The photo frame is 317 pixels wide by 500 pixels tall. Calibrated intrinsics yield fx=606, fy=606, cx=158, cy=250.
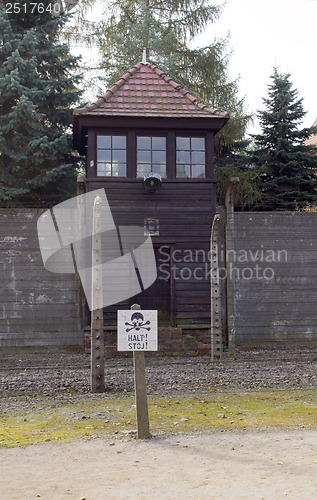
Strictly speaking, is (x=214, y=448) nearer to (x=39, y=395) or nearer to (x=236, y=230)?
(x=39, y=395)

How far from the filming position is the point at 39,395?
28.5 feet

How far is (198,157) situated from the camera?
47.0 ft

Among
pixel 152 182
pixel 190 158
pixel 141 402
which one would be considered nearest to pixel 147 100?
pixel 190 158

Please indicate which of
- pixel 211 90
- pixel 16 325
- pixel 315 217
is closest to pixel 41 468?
pixel 16 325

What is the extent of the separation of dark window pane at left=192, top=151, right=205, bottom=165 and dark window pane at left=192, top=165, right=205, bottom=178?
96mm

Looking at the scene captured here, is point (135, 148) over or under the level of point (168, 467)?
over

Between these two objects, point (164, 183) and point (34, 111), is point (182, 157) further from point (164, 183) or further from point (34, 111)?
point (34, 111)

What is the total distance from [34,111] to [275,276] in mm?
7527

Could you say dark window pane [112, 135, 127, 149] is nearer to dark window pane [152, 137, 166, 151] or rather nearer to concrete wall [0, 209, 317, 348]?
dark window pane [152, 137, 166, 151]

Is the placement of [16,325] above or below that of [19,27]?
below

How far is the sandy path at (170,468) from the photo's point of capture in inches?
180

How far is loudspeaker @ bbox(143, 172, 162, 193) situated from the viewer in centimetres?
1355

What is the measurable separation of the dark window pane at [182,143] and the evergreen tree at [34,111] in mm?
2961

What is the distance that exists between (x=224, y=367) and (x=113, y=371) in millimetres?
1973
